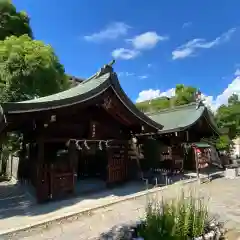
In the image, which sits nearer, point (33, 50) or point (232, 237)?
point (232, 237)

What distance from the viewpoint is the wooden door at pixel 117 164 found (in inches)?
442

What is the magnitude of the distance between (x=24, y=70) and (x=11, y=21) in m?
5.76

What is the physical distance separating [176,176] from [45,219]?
29.8ft

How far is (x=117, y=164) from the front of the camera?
11.6 m

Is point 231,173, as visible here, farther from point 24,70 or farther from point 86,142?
point 24,70

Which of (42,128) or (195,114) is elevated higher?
(195,114)

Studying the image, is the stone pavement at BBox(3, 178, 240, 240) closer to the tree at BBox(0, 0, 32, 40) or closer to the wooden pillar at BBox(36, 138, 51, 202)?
the wooden pillar at BBox(36, 138, 51, 202)

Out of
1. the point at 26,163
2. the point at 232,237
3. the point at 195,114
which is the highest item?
the point at 195,114

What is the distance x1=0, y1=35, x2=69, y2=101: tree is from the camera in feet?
41.4

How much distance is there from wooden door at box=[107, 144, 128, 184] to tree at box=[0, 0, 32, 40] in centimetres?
1085

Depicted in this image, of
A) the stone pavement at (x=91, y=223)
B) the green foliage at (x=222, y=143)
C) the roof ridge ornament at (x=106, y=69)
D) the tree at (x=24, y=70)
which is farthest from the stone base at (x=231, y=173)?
the tree at (x=24, y=70)

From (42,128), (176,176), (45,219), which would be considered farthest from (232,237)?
(176,176)

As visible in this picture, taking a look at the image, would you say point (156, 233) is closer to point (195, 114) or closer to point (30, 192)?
point (30, 192)

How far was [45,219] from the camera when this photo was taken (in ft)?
23.9
